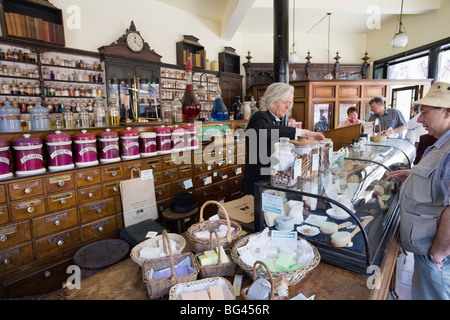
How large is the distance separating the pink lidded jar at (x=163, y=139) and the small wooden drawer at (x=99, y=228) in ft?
3.09

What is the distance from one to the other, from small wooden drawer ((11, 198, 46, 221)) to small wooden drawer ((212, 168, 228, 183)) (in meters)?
2.21

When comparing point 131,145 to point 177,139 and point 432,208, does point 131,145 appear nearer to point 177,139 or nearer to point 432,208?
point 177,139

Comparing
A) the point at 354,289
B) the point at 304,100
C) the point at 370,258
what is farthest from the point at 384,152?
the point at 304,100

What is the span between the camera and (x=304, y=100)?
23.5ft

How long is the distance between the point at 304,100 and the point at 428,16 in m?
4.57

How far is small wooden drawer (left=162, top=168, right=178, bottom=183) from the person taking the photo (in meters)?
3.22

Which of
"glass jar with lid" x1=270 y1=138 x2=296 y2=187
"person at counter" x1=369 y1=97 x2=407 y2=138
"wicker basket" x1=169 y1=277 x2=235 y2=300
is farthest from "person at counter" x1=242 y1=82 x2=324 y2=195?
"person at counter" x1=369 y1=97 x2=407 y2=138

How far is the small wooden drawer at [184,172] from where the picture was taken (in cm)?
340

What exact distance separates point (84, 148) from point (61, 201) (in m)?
0.53

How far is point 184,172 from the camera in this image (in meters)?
3.46

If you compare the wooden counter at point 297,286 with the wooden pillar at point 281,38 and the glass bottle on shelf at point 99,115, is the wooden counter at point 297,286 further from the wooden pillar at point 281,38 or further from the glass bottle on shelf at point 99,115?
the wooden pillar at point 281,38

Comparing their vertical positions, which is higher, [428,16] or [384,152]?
[428,16]

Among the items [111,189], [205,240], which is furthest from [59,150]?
[205,240]

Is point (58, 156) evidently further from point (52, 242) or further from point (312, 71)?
point (312, 71)
